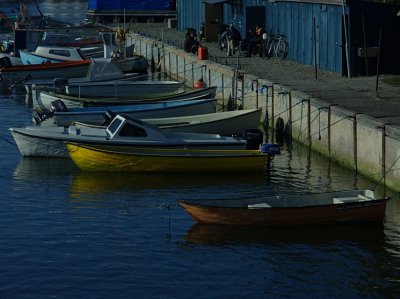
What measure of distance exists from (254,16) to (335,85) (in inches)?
561

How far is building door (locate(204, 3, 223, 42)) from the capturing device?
60125mm

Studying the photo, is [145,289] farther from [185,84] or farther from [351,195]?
[185,84]

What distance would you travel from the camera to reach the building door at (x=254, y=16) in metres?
52.5

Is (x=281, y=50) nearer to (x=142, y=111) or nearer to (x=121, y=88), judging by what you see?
(x=121, y=88)

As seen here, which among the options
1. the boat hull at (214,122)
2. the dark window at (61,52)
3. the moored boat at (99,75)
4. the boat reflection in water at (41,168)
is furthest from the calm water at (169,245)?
the dark window at (61,52)

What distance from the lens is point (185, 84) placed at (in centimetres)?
5344

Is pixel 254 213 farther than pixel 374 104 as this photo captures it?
No

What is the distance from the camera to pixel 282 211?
85.0 feet

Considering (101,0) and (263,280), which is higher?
(101,0)

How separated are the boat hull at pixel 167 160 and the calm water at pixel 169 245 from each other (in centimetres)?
27

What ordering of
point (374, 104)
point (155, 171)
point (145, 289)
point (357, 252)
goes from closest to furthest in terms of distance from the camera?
point (145, 289) < point (357, 252) < point (155, 171) < point (374, 104)

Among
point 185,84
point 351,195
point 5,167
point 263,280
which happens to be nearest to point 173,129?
point 5,167

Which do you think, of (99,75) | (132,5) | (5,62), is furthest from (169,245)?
(132,5)

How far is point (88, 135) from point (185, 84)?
67.6ft
